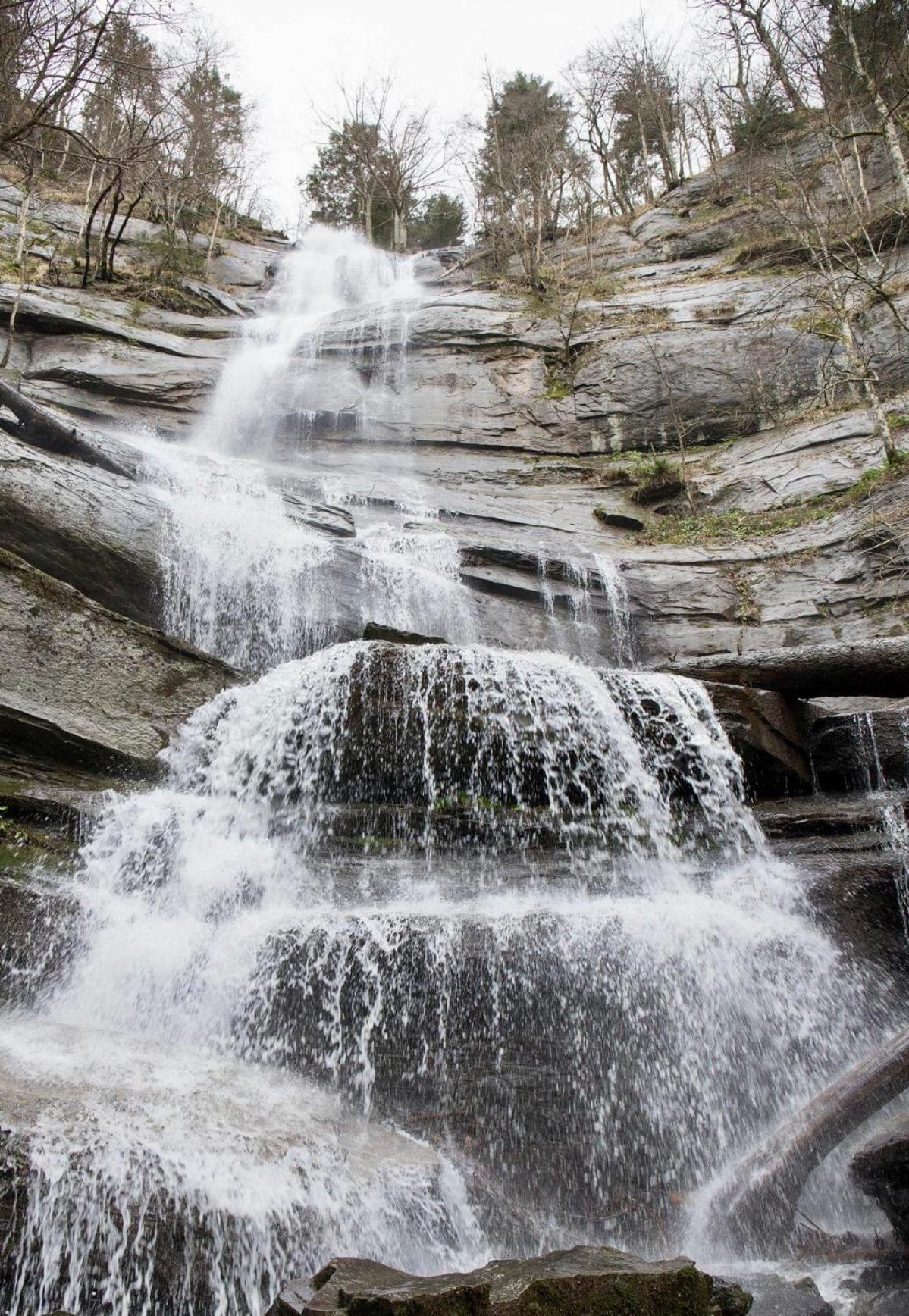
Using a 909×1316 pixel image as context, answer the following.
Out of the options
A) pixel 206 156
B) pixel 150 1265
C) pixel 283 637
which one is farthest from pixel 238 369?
pixel 150 1265

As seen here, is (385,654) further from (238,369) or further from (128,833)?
(238,369)

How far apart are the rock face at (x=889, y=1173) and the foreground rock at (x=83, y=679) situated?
216 inches

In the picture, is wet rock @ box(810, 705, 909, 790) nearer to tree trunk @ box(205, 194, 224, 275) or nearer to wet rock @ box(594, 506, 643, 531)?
wet rock @ box(594, 506, 643, 531)

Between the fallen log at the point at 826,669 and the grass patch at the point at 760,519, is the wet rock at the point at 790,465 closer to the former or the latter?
the grass patch at the point at 760,519

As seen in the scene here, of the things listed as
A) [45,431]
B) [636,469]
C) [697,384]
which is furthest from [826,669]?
[697,384]

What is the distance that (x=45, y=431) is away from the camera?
32.9 ft

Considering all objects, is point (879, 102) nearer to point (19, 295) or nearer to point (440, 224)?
point (19, 295)

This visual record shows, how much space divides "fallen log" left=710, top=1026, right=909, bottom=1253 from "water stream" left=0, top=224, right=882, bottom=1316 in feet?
0.73

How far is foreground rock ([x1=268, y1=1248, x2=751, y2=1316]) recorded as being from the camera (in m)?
2.24

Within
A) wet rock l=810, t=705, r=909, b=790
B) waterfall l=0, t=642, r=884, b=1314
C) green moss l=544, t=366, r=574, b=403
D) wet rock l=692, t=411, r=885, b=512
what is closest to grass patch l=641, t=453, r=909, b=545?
wet rock l=692, t=411, r=885, b=512

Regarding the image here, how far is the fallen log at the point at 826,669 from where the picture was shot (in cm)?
717

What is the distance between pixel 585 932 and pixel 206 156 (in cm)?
2695

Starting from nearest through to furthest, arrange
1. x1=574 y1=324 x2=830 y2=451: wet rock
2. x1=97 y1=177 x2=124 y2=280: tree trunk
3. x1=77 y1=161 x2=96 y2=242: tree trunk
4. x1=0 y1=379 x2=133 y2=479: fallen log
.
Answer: x1=0 y1=379 x2=133 y2=479: fallen log, x1=574 y1=324 x2=830 y2=451: wet rock, x1=97 y1=177 x2=124 y2=280: tree trunk, x1=77 y1=161 x2=96 y2=242: tree trunk

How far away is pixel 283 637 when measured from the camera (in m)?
9.86
